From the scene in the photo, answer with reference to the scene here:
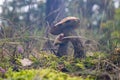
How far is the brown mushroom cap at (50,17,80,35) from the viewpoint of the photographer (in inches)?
108

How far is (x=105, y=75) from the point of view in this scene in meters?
2.12

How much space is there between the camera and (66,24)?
277 cm

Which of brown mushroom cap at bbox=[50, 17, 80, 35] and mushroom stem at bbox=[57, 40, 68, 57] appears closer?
brown mushroom cap at bbox=[50, 17, 80, 35]

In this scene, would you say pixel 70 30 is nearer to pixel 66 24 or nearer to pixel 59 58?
pixel 66 24

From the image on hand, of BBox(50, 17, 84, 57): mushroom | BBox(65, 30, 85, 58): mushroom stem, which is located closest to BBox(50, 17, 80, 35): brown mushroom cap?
BBox(50, 17, 84, 57): mushroom

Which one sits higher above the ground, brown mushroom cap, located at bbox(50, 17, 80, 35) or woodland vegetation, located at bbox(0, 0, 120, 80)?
brown mushroom cap, located at bbox(50, 17, 80, 35)

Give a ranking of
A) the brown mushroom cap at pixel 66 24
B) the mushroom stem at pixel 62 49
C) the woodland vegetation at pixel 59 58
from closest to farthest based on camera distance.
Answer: the woodland vegetation at pixel 59 58 → the brown mushroom cap at pixel 66 24 → the mushroom stem at pixel 62 49

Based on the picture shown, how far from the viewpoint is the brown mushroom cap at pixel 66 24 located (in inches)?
108

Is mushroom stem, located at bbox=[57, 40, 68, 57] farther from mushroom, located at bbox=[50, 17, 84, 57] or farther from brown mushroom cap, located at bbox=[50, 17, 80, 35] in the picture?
brown mushroom cap, located at bbox=[50, 17, 80, 35]

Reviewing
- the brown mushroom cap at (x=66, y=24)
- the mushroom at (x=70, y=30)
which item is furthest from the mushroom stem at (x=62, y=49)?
the brown mushroom cap at (x=66, y=24)

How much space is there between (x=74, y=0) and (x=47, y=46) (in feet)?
16.0

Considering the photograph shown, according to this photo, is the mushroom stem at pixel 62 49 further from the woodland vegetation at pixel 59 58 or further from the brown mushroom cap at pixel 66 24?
the brown mushroom cap at pixel 66 24

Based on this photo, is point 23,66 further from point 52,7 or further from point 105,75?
point 52,7

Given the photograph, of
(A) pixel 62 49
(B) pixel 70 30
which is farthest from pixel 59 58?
(B) pixel 70 30
